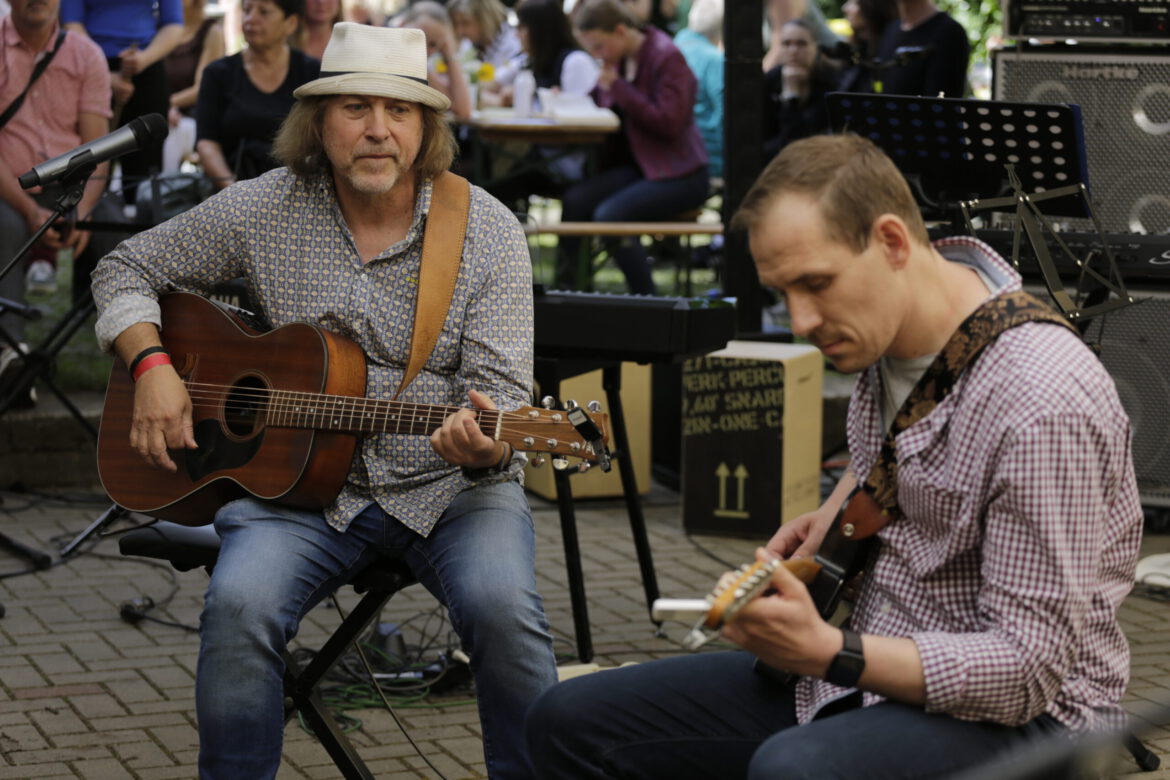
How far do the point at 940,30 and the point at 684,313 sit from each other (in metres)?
3.44

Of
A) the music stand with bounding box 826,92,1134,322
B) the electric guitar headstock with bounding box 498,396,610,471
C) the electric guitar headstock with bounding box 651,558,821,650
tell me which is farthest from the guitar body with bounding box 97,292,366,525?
the music stand with bounding box 826,92,1134,322

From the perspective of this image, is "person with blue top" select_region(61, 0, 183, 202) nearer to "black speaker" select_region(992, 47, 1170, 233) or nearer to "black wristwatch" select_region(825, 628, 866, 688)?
"black speaker" select_region(992, 47, 1170, 233)

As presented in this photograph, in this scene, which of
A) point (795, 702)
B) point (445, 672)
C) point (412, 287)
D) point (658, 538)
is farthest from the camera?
point (658, 538)

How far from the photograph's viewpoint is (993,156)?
4.56 metres

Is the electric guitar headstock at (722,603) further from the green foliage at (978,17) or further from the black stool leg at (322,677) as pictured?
the green foliage at (978,17)

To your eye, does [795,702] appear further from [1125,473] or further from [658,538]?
[658,538]

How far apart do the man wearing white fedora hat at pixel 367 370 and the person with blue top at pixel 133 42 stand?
3774mm

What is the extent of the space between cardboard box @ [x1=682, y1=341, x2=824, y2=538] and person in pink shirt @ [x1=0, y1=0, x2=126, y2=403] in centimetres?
245

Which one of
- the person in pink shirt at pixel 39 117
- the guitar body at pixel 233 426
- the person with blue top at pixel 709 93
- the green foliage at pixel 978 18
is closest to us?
the guitar body at pixel 233 426

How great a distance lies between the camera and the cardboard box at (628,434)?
20.1 ft

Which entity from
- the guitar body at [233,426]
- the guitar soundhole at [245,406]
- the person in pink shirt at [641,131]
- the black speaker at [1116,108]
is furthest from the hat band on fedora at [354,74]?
the person in pink shirt at [641,131]

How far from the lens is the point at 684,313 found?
414 cm

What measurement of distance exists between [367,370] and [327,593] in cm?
50

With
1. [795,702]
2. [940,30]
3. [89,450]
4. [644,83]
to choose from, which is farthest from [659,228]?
[795,702]
